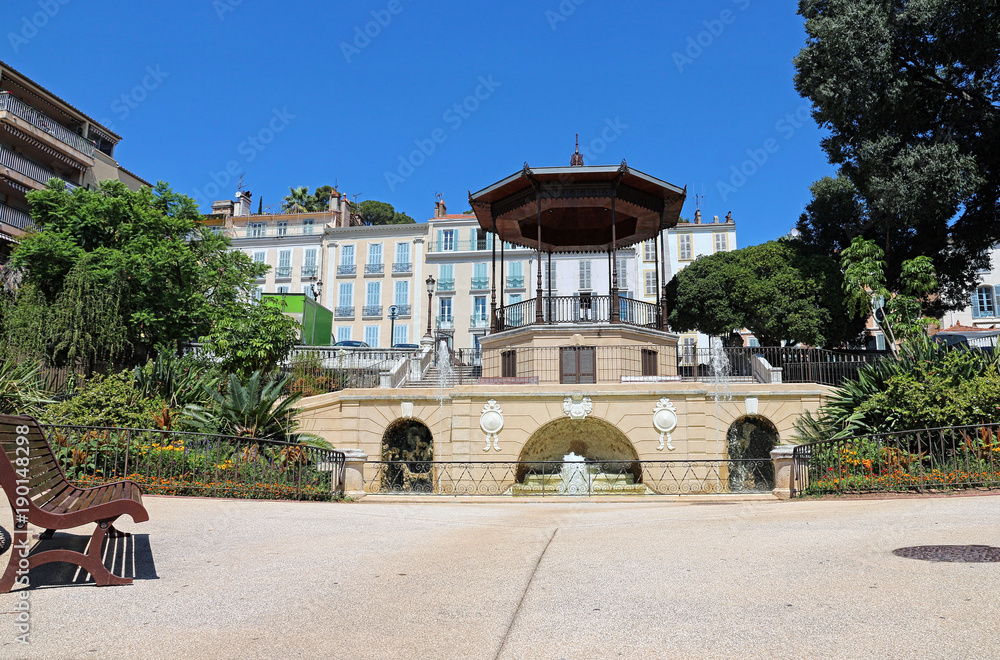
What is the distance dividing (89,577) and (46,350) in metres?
19.7

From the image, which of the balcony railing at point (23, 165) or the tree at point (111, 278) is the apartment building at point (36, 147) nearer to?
the balcony railing at point (23, 165)

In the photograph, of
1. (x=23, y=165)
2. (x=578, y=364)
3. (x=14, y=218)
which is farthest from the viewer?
(x=23, y=165)

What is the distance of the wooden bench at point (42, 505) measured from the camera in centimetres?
433

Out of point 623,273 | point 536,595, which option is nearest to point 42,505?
point 536,595

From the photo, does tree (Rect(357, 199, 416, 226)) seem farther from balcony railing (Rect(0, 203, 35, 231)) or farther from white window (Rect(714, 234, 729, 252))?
balcony railing (Rect(0, 203, 35, 231))

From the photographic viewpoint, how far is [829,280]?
2784 centimetres

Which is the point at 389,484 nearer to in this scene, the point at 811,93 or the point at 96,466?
the point at 96,466

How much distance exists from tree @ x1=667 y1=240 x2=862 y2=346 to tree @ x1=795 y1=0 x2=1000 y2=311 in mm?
2643

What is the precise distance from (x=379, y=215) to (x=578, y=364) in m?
57.3

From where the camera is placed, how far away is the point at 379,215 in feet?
243

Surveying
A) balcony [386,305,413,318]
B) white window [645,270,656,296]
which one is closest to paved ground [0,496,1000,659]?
balcony [386,305,413,318]

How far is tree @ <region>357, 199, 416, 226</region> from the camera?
74.1 meters

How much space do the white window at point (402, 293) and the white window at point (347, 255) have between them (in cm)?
427

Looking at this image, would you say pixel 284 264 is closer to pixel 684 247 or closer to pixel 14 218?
pixel 14 218
